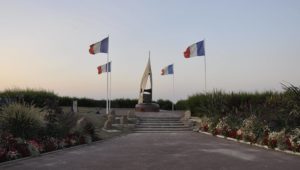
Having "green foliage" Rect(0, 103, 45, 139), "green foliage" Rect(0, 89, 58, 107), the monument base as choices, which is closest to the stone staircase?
"green foliage" Rect(0, 89, 58, 107)

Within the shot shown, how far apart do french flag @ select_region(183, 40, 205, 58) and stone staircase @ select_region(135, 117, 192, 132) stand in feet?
18.1

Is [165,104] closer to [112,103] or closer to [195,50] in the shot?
[112,103]

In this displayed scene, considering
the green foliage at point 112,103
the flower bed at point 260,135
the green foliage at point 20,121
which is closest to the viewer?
the flower bed at point 260,135

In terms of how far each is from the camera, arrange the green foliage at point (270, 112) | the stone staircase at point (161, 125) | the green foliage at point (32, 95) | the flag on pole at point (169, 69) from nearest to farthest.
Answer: the green foliage at point (270, 112), the stone staircase at point (161, 125), the green foliage at point (32, 95), the flag on pole at point (169, 69)

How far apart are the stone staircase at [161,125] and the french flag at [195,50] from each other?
18.1ft

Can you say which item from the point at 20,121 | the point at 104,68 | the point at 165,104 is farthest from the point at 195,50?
the point at 20,121

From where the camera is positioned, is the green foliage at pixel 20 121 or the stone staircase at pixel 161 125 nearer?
the green foliage at pixel 20 121

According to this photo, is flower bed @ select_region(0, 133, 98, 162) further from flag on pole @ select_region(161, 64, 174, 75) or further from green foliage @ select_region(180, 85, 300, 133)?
flag on pole @ select_region(161, 64, 174, 75)

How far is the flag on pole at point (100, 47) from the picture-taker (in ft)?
114

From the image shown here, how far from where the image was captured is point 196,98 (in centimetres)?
3466

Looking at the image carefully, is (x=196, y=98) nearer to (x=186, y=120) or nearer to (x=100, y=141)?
(x=186, y=120)

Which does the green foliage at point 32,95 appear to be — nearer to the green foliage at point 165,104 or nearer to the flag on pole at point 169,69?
the flag on pole at point 169,69

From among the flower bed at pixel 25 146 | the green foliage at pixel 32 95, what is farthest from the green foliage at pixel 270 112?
the green foliage at pixel 32 95

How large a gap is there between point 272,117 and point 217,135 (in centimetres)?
591
